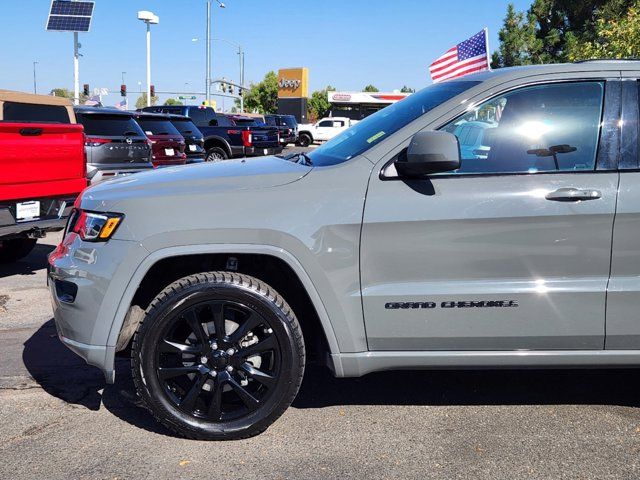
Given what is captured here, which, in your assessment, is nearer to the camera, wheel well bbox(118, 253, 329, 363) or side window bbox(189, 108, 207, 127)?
wheel well bbox(118, 253, 329, 363)

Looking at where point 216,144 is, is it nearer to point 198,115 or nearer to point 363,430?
point 198,115

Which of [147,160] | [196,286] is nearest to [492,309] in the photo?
[196,286]

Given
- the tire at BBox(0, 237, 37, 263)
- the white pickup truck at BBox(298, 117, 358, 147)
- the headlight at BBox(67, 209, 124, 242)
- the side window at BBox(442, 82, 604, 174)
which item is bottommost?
the tire at BBox(0, 237, 37, 263)

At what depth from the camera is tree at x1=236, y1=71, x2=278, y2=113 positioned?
78.1 metres

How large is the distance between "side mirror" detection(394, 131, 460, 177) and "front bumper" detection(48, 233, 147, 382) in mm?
1386

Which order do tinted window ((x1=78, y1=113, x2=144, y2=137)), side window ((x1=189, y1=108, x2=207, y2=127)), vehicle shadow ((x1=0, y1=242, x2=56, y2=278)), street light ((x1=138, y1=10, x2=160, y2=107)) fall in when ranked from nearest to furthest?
vehicle shadow ((x1=0, y1=242, x2=56, y2=278)) < tinted window ((x1=78, y1=113, x2=144, y2=137)) < side window ((x1=189, y1=108, x2=207, y2=127)) < street light ((x1=138, y1=10, x2=160, y2=107))

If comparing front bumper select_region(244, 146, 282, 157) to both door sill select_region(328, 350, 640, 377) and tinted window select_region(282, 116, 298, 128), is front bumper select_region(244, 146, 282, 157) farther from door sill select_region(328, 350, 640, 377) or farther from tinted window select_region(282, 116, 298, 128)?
door sill select_region(328, 350, 640, 377)

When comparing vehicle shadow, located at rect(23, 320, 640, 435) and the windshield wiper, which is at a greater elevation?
the windshield wiper

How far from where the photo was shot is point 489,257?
A: 3.19 meters

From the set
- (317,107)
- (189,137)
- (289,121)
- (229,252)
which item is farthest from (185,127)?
(317,107)

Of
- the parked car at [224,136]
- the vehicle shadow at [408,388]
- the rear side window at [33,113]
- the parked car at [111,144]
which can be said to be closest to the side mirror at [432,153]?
the vehicle shadow at [408,388]

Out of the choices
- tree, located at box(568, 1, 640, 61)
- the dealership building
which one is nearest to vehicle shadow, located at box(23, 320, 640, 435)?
Result: tree, located at box(568, 1, 640, 61)

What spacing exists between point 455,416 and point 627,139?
1753 millimetres

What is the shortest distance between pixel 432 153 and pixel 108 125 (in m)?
7.79
